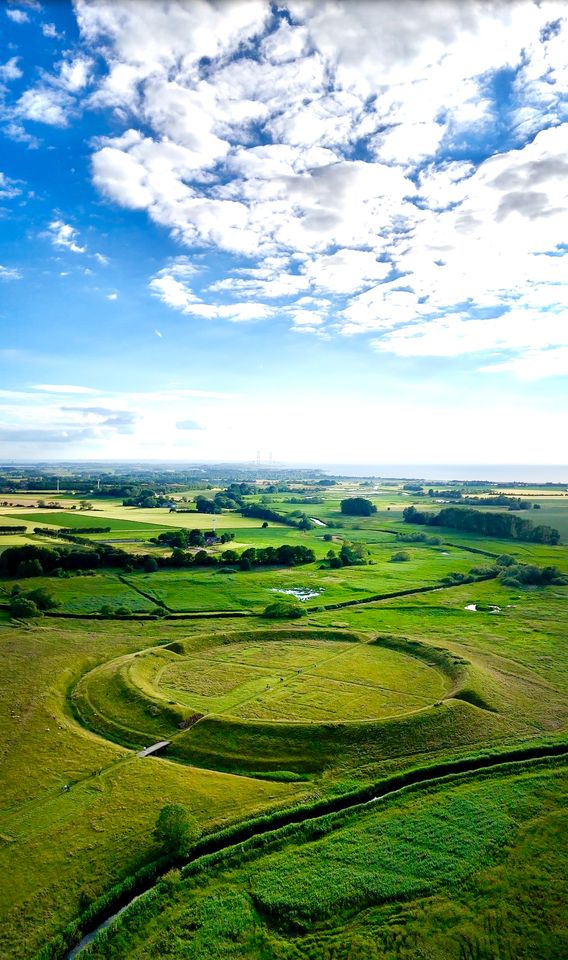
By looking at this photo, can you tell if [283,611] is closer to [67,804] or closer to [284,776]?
[284,776]

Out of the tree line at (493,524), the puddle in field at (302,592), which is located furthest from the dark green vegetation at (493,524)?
the puddle in field at (302,592)

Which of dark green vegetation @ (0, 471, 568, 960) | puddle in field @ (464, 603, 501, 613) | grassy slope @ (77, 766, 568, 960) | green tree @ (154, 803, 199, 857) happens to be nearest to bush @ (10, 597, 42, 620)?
dark green vegetation @ (0, 471, 568, 960)

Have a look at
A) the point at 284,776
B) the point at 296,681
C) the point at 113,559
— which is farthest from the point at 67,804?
the point at 113,559

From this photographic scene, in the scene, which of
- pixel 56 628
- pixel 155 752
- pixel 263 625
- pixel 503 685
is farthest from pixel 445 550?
pixel 155 752

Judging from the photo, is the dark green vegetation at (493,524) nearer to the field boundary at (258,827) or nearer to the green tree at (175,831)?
the field boundary at (258,827)

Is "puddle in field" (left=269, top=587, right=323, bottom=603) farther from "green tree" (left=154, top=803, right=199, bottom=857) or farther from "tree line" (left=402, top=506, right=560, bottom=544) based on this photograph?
"tree line" (left=402, top=506, right=560, bottom=544)

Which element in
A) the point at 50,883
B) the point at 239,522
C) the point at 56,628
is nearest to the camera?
the point at 50,883

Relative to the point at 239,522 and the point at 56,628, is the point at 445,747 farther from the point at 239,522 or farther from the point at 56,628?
the point at 239,522
